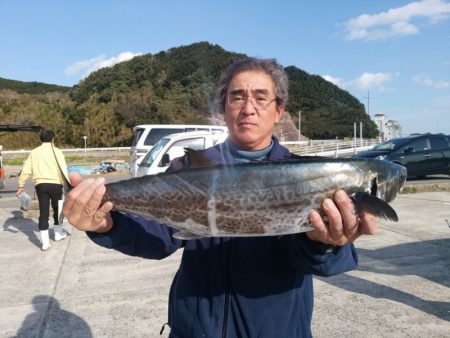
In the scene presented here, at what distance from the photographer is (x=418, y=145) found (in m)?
16.3

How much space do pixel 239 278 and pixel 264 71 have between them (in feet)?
3.81

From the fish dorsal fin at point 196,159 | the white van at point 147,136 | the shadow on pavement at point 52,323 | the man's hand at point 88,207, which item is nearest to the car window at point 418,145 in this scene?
the white van at point 147,136

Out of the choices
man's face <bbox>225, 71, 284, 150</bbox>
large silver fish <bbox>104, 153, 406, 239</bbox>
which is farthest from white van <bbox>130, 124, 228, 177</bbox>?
large silver fish <bbox>104, 153, 406, 239</bbox>

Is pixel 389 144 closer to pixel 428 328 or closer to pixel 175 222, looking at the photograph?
pixel 428 328

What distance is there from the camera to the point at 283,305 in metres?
2.12

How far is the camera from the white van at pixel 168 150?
37.4 feet

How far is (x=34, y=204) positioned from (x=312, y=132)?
94.5 meters

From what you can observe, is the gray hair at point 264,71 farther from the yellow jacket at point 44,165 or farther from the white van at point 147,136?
the white van at point 147,136

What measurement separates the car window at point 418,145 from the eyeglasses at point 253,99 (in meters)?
15.2

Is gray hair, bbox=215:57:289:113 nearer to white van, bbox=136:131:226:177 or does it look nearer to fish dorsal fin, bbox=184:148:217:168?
fish dorsal fin, bbox=184:148:217:168

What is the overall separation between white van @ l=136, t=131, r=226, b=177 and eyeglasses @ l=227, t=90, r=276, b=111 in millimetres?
8671

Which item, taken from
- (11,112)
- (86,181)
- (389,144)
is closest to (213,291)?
(86,181)

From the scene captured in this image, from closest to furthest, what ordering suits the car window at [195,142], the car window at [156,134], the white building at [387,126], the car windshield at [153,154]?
the car windshield at [153,154] → the car window at [195,142] → the car window at [156,134] → the white building at [387,126]

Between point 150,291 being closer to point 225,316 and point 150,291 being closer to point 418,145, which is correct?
point 225,316
